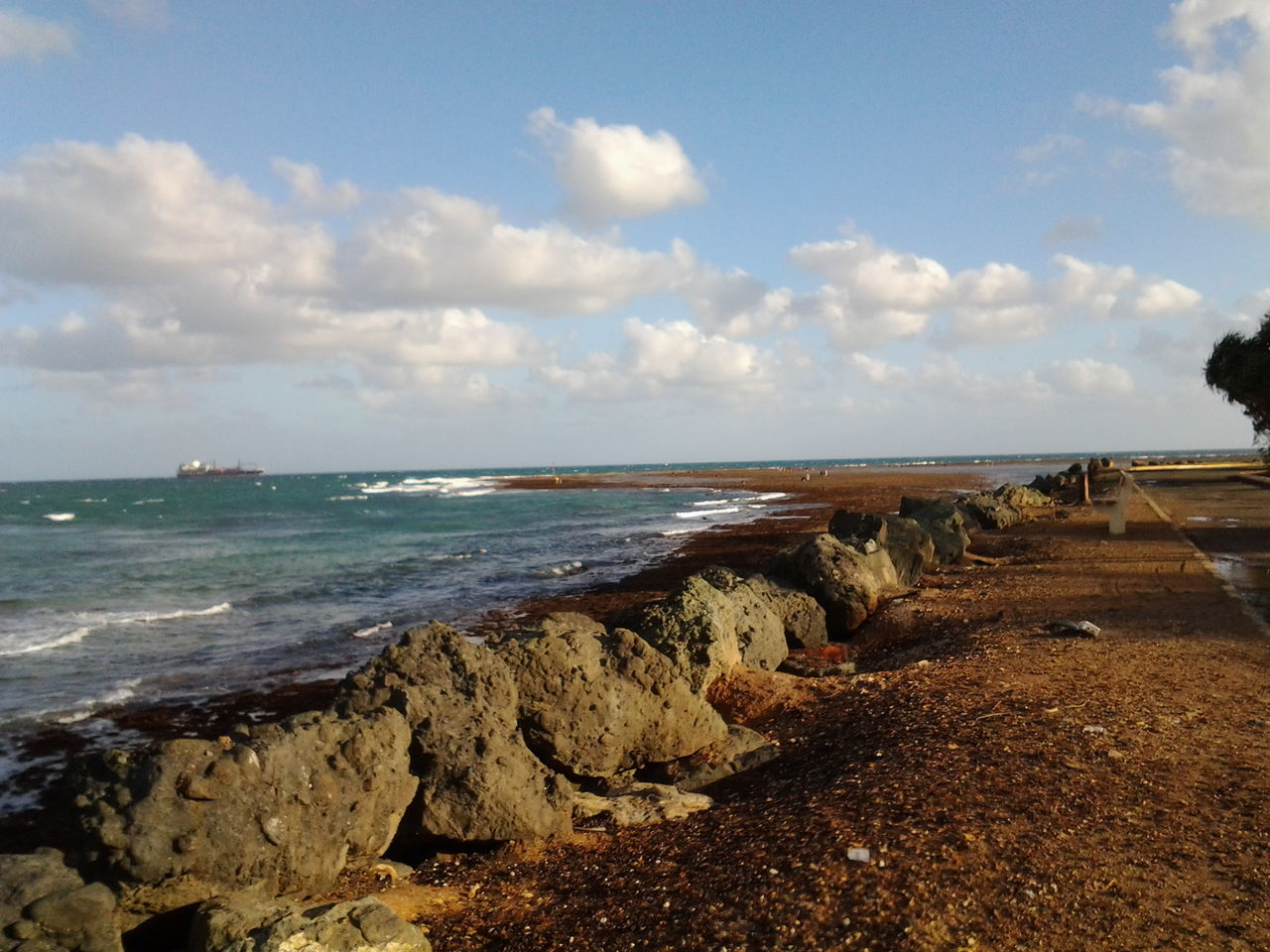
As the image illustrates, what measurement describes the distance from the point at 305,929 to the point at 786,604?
8.84 meters

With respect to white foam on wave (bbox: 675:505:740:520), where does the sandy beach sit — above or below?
above

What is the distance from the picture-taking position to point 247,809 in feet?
16.6

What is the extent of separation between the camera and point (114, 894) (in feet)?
15.2

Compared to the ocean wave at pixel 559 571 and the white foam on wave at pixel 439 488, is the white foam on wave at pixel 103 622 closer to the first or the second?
the ocean wave at pixel 559 571

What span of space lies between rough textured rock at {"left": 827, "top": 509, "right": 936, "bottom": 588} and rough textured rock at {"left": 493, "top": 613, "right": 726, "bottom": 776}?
27.6ft

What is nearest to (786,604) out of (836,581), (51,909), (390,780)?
(836,581)

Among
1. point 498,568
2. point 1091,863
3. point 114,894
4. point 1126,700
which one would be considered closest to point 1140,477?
point 498,568

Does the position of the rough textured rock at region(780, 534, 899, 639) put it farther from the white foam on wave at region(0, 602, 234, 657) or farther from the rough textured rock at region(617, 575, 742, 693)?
the white foam on wave at region(0, 602, 234, 657)

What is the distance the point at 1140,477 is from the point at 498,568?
44610mm

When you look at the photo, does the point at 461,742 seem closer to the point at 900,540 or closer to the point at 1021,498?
the point at 900,540

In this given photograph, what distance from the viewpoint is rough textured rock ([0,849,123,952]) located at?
429cm

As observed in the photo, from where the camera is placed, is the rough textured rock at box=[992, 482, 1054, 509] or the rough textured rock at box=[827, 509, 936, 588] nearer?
the rough textured rock at box=[827, 509, 936, 588]

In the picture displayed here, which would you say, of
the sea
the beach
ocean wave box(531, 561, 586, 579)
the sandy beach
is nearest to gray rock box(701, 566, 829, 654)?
the beach

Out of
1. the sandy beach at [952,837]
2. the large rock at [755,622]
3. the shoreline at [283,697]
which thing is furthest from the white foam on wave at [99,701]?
the large rock at [755,622]
